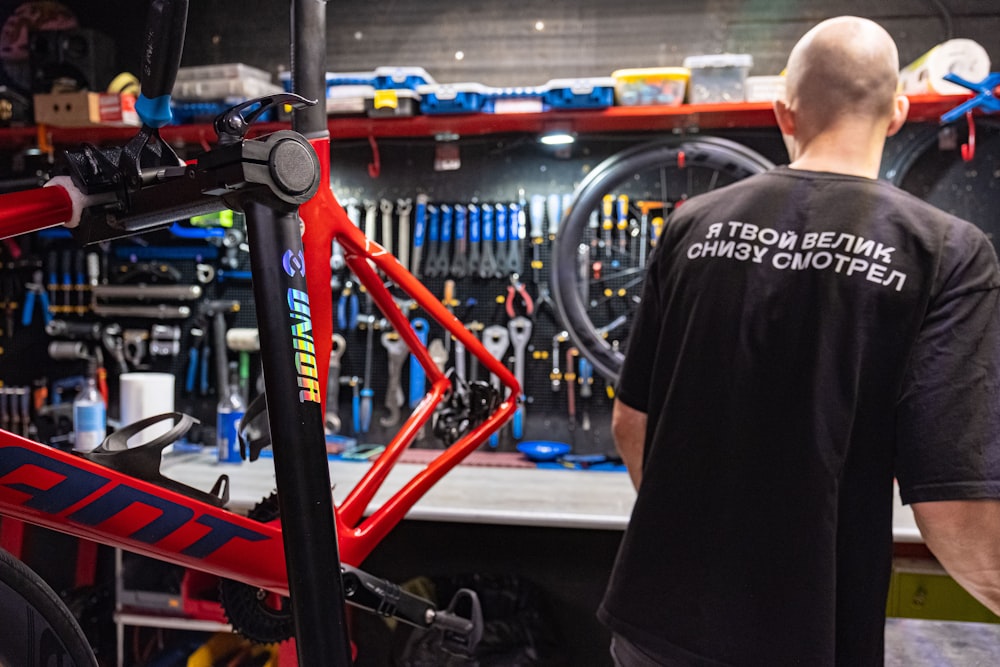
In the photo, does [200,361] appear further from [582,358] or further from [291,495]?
[291,495]

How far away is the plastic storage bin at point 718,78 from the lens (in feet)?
7.16

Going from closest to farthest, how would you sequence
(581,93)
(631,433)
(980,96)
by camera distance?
(631,433), (980,96), (581,93)

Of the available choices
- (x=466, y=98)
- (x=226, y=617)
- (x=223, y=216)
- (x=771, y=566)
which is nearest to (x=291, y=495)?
(x=226, y=617)

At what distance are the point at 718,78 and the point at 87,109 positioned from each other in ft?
6.31

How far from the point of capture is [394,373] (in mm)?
2605

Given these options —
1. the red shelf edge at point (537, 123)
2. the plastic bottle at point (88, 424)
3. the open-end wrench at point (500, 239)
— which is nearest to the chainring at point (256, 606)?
the plastic bottle at point (88, 424)

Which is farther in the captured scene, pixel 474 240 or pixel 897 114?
pixel 474 240

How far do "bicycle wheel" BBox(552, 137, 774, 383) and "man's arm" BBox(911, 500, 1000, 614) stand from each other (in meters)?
1.48

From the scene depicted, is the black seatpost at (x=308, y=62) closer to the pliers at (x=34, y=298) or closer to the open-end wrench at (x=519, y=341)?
the open-end wrench at (x=519, y=341)

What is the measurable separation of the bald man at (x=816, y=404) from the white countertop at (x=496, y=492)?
0.73 m

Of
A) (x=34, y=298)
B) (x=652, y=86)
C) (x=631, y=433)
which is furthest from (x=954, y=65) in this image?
(x=34, y=298)

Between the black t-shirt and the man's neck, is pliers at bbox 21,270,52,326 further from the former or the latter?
the man's neck

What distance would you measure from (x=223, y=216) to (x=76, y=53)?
28.7 inches

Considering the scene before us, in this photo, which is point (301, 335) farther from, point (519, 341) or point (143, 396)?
point (143, 396)
